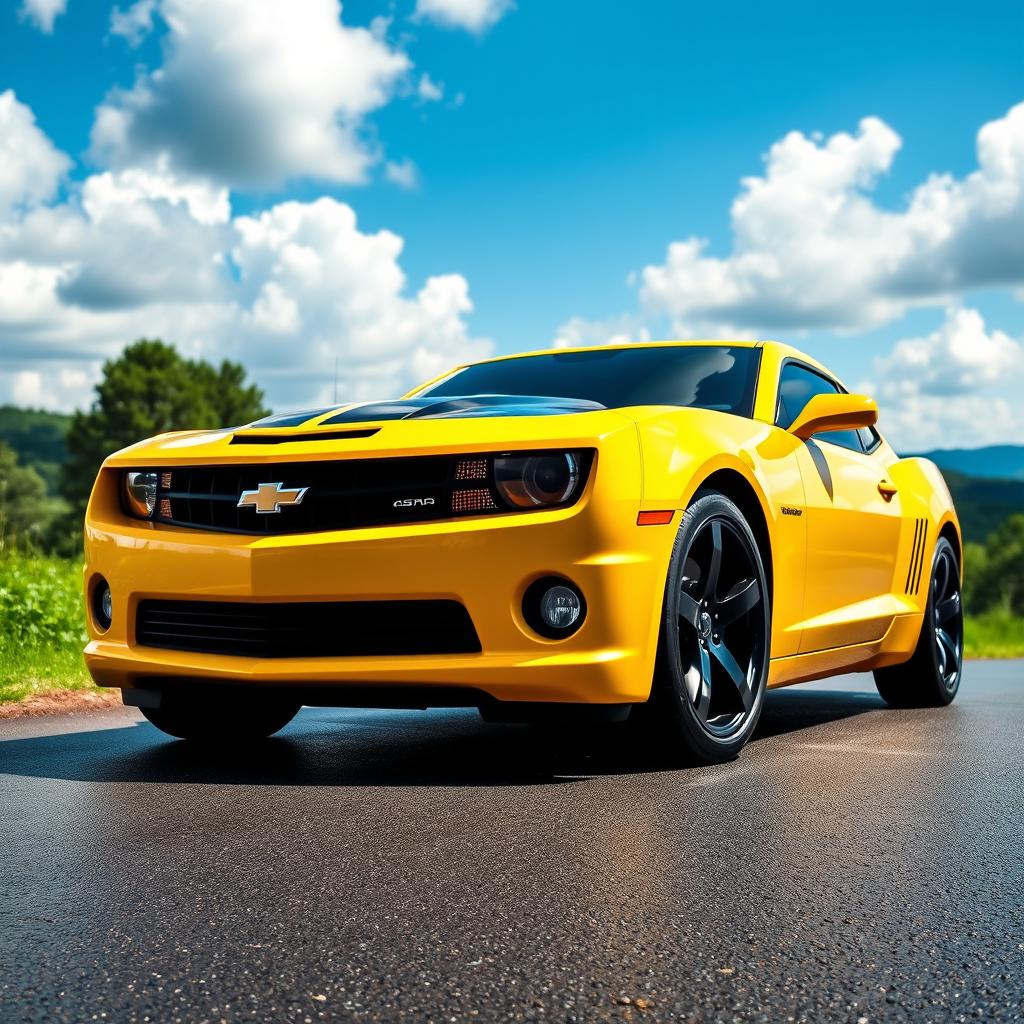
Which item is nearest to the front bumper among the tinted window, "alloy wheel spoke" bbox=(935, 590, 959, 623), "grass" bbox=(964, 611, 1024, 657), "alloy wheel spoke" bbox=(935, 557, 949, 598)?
the tinted window

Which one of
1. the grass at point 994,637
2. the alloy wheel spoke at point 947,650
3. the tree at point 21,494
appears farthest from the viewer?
the tree at point 21,494

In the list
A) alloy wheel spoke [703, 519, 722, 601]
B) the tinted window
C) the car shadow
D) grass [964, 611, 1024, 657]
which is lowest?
grass [964, 611, 1024, 657]

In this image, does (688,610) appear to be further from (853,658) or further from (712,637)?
(853,658)

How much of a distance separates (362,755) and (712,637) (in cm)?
138

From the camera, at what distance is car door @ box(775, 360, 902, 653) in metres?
5.60

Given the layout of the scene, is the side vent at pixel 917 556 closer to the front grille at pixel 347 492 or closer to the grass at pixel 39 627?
the front grille at pixel 347 492

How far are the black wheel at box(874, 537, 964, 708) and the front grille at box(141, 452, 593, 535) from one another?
3406 millimetres

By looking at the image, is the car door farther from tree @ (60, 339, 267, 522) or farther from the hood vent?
tree @ (60, 339, 267, 522)

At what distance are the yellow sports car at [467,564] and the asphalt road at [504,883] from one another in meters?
0.32

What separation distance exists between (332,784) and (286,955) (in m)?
1.92

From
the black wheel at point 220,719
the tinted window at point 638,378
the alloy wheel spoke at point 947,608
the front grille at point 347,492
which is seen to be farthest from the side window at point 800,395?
the black wheel at point 220,719

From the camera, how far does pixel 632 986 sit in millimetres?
2408

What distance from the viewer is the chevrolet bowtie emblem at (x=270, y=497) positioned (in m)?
4.47

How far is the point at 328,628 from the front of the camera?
447 centimetres
